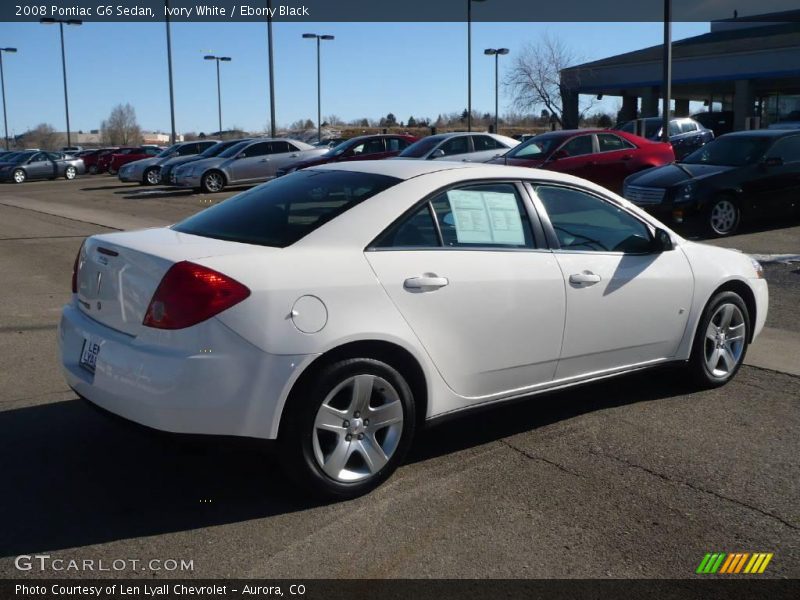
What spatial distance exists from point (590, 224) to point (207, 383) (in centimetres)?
266

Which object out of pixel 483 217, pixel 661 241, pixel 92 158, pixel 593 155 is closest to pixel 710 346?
pixel 661 241

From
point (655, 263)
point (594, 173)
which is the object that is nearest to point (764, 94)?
point (594, 173)

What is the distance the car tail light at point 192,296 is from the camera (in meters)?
3.80

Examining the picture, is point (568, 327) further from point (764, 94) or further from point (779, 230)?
point (764, 94)

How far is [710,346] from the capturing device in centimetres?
580

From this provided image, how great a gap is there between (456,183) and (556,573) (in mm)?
2140

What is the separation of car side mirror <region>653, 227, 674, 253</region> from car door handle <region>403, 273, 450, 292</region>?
1697mm

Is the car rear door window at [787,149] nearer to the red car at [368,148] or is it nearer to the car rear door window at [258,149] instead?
the red car at [368,148]

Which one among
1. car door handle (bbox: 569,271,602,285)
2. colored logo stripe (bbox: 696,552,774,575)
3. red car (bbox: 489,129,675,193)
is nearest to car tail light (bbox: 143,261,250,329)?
car door handle (bbox: 569,271,602,285)

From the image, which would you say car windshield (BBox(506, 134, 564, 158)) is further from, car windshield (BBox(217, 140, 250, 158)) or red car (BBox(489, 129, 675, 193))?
car windshield (BBox(217, 140, 250, 158))

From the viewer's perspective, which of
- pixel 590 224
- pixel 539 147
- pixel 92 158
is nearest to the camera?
pixel 590 224

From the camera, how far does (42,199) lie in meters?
27.9

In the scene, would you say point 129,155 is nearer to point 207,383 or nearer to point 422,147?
point 422,147

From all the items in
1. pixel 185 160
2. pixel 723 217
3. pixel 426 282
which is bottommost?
pixel 723 217
